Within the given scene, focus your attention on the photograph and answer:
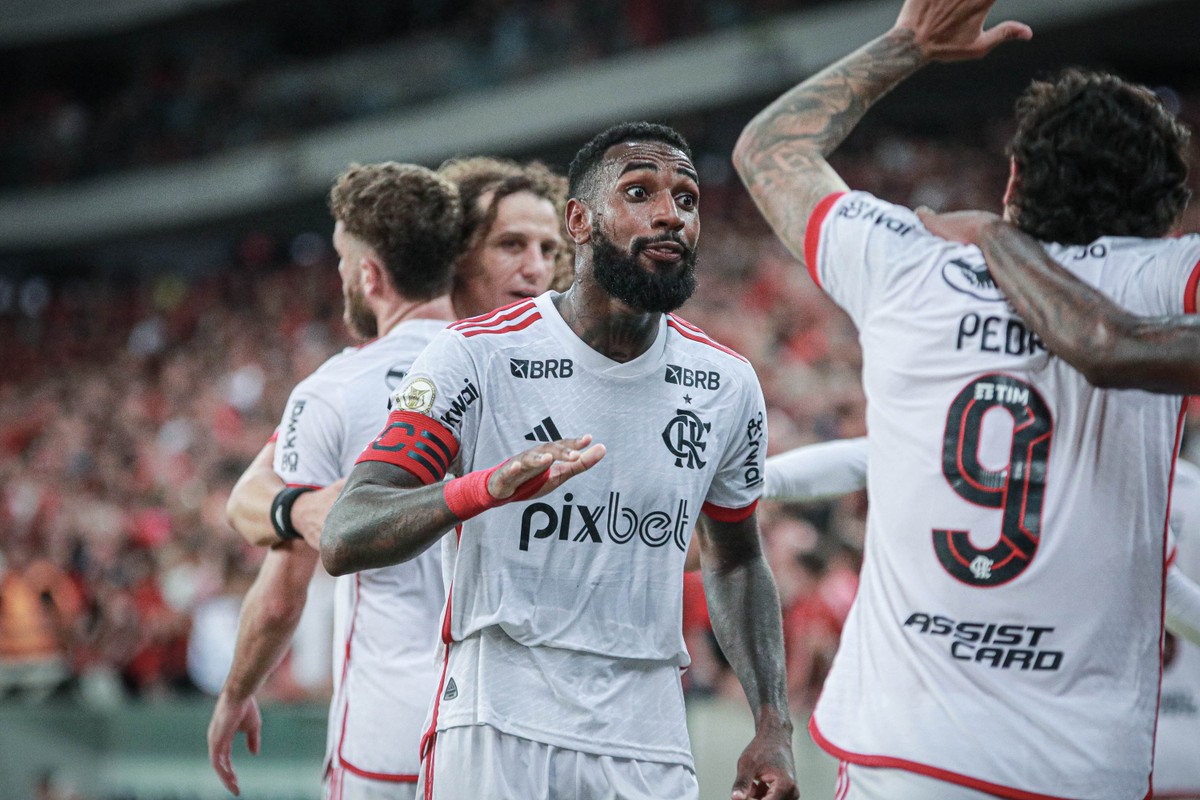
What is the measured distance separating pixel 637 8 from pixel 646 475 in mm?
20715

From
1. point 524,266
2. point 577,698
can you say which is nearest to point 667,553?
point 577,698

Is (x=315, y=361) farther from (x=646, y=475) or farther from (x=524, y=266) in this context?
(x=646, y=475)

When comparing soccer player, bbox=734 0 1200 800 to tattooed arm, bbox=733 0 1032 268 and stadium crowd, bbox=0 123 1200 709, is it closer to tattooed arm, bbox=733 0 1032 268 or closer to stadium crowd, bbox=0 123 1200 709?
tattooed arm, bbox=733 0 1032 268

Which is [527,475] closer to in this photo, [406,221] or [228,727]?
[406,221]

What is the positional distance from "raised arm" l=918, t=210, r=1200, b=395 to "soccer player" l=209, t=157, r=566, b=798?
2.00 metres

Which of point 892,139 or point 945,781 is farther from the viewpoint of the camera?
point 892,139

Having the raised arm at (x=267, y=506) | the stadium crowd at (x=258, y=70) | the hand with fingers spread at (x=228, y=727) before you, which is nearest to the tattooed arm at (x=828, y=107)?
the raised arm at (x=267, y=506)

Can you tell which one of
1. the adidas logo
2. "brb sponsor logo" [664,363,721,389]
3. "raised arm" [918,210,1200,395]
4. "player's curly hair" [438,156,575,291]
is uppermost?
"player's curly hair" [438,156,575,291]

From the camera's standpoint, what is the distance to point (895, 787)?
2863 millimetres

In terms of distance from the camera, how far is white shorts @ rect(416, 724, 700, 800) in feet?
10.4

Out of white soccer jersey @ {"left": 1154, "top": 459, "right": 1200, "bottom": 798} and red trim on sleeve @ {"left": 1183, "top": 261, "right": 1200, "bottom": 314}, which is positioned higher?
red trim on sleeve @ {"left": 1183, "top": 261, "right": 1200, "bottom": 314}

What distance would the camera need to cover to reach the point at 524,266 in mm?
4848

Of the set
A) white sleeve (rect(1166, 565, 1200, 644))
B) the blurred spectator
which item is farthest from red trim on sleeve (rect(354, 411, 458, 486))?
the blurred spectator

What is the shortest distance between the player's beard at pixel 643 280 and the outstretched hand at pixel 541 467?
705 mm
